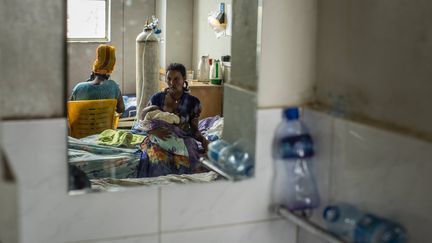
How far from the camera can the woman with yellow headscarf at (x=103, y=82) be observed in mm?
1245

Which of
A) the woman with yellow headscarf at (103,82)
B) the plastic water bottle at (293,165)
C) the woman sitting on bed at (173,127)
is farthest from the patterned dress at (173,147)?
the plastic water bottle at (293,165)

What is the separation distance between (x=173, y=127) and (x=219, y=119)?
0.13 m

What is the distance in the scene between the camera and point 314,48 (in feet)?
4.31

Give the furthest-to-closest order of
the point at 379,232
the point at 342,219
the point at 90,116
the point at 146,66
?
the point at 146,66 → the point at 90,116 → the point at 342,219 → the point at 379,232

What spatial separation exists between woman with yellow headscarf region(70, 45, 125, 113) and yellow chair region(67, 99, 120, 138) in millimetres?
14

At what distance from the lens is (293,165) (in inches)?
51.4

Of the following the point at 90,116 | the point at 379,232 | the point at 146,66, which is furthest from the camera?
the point at 146,66

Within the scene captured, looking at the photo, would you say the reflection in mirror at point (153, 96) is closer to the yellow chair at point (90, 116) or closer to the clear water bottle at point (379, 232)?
the yellow chair at point (90, 116)

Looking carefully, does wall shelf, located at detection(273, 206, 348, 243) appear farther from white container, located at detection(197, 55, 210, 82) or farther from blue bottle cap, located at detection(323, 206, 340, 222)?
white container, located at detection(197, 55, 210, 82)

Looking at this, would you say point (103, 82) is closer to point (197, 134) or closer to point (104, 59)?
point (104, 59)

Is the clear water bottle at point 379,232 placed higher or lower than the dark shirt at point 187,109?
lower

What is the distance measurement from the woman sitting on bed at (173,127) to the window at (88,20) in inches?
8.4

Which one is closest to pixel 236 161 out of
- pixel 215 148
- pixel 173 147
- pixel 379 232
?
pixel 215 148

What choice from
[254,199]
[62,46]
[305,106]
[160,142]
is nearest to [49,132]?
[62,46]
